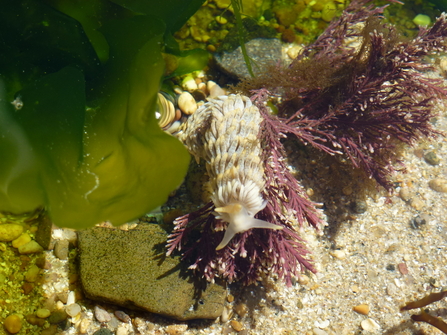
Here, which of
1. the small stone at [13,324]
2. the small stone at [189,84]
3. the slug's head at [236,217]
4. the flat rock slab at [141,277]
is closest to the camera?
the slug's head at [236,217]

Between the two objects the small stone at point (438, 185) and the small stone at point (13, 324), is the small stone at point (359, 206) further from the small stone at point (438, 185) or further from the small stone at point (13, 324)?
the small stone at point (13, 324)

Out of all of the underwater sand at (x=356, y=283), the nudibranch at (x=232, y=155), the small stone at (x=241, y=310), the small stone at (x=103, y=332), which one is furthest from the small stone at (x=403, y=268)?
the small stone at (x=103, y=332)

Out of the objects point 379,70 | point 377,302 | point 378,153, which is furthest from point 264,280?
point 379,70

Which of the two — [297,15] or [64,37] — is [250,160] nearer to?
[64,37]

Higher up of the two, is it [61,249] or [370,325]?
[61,249]

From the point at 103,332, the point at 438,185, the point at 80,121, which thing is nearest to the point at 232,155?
the point at 80,121

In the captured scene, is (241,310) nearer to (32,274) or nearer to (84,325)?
(84,325)

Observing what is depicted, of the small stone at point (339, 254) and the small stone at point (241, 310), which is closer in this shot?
the small stone at point (241, 310)
